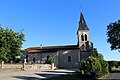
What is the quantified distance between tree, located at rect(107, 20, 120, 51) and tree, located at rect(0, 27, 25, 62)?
802 inches

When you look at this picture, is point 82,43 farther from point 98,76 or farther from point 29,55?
point 98,76

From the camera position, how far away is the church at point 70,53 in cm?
6769

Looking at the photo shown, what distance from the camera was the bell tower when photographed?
68.6 m

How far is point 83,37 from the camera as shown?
69938 millimetres

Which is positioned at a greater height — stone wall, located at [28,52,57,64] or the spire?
the spire

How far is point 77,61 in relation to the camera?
6731cm

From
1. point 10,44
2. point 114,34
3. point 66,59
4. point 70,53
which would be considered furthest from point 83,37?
point 10,44

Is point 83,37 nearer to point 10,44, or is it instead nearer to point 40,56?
point 40,56

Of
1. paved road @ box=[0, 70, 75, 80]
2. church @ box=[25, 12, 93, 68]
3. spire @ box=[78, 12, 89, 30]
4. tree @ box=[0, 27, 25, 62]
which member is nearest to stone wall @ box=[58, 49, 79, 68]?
church @ box=[25, 12, 93, 68]

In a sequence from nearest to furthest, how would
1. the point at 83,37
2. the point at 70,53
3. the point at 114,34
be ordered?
1. the point at 114,34
2. the point at 70,53
3. the point at 83,37

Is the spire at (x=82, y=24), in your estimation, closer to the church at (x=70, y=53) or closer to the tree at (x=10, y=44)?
the church at (x=70, y=53)

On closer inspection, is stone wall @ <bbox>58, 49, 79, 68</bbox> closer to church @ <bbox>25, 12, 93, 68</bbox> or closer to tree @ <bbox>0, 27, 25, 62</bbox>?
church @ <bbox>25, 12, 93, 68</bbox>

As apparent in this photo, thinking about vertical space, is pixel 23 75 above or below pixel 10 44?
below

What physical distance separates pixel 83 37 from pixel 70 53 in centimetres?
679
